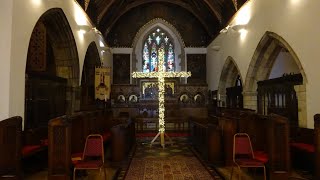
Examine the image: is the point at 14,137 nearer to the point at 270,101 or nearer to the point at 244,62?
the point at 270,101

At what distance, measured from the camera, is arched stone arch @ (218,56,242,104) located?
12.8 meters

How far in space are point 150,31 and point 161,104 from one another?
9.87m

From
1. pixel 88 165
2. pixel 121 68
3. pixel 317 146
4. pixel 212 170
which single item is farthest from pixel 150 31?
pixel 317 146

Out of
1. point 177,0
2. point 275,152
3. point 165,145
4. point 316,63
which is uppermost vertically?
point 177,0

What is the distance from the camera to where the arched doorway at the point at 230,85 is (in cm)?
1191

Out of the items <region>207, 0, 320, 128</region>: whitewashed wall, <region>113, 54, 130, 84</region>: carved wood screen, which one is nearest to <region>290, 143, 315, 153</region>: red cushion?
<region>207, 0, 320, 128</region>: whitewashed wall

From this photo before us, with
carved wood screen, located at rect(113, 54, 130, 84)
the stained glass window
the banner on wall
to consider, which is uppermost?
the stained glass window

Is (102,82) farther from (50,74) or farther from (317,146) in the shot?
(317,146)

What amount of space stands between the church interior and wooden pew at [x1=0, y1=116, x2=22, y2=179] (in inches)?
0.6

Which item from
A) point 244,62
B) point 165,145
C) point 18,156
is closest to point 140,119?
point 165,145

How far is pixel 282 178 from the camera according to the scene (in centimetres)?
459

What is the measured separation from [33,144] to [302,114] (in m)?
5.59

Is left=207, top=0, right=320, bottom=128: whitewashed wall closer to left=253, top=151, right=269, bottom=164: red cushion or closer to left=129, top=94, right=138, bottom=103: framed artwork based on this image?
left=253, top=151, right=269, bottom=164: red cushion

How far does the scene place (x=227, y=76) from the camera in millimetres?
13477
